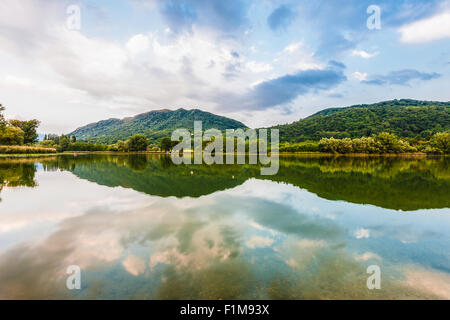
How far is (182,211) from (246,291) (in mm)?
6508

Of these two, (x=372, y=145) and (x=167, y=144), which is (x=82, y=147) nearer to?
(x=167, y=144)

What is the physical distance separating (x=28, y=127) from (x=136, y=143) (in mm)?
41169

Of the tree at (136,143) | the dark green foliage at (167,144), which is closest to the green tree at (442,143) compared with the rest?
the dark green foliage at (167,144)

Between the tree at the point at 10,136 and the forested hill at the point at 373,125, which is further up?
the forested hill at the point at 373,125

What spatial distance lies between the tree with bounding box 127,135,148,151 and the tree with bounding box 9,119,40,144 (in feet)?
118

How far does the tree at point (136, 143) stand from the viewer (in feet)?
352

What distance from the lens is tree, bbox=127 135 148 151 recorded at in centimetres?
10731

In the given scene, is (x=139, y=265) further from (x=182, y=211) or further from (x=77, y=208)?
(x=77, y=208)

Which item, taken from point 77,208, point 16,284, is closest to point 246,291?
point 16,284

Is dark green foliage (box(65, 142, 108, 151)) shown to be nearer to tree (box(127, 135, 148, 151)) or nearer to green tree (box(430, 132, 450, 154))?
tree (box(127, 135, 148, 151))

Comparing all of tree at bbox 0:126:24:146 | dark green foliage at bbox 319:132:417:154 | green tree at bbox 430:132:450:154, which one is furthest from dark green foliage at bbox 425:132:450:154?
tree at bbox 0:126:24:146

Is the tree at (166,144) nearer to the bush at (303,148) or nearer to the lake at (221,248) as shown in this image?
the bush at (303,148)

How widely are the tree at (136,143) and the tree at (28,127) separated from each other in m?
35.9
